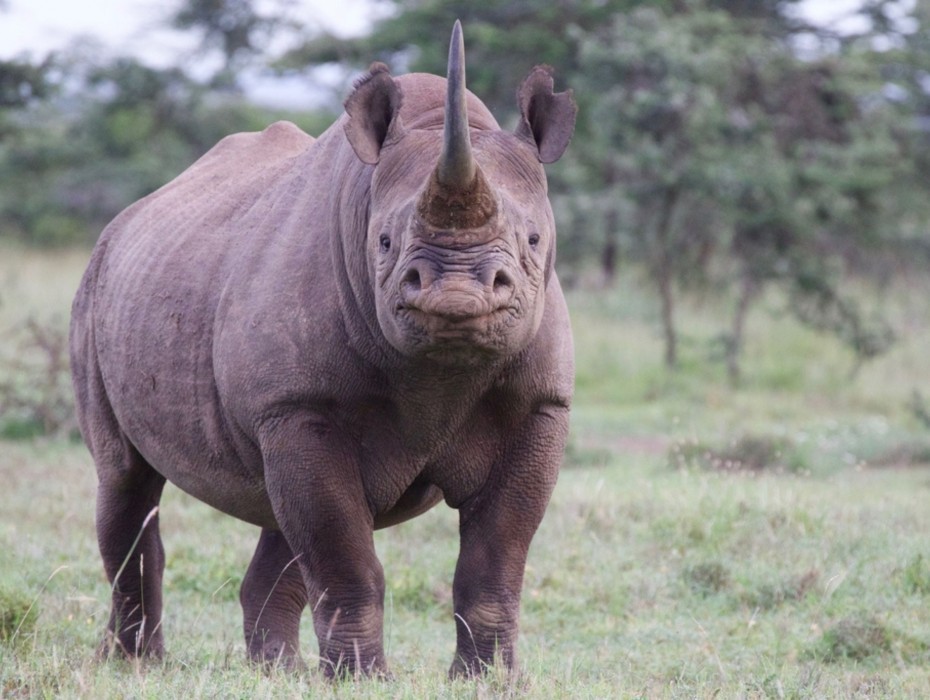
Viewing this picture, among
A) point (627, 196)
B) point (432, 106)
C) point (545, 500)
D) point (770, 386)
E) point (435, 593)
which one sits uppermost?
point (432, 106)

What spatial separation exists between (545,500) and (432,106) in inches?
49.9

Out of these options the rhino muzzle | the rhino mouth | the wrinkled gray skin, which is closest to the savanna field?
the wrinkled gray skin

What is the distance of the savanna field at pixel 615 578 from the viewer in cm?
462

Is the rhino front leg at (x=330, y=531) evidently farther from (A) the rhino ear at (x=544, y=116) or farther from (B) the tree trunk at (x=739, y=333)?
(B) the tree trunk at (x=739, y=333)

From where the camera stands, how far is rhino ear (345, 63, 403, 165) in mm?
4336

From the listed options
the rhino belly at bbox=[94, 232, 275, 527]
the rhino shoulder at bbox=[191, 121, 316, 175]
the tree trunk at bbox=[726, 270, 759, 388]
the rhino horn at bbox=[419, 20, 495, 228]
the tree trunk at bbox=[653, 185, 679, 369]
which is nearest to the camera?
the rhino horn at bbox=[419, 20, 495, 228]

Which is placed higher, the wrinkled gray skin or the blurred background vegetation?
the wrinkled gray skin

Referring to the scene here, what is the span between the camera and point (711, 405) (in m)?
14.3

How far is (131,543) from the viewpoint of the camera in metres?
6.00

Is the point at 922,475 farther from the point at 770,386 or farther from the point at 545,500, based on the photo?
the point at 545,500

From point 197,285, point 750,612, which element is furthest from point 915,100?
point 197,285

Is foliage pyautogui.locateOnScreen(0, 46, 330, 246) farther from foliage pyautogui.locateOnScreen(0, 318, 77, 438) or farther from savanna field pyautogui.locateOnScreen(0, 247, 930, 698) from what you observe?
foliage pyautogui.locateOnScreen(0, 318, 77, 438)

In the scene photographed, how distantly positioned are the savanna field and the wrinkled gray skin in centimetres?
40

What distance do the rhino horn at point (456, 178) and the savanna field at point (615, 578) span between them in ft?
4.16
